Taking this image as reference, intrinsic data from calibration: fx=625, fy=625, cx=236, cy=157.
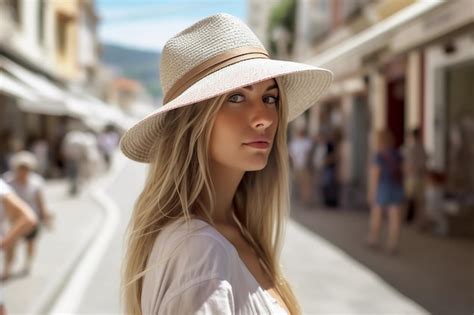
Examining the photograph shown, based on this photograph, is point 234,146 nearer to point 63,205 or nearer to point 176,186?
point 176,186

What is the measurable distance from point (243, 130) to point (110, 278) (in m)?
5.32

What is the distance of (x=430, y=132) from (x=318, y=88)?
35.9 ft

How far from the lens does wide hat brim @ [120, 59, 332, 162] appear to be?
144cm

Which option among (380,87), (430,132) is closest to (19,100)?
(380,87)

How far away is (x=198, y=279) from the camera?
127 centimetres

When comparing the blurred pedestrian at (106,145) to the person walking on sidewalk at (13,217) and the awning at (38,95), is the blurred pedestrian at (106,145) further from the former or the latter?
the person walking on sidewalk at (13,217)

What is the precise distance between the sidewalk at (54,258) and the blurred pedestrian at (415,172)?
5187 mm

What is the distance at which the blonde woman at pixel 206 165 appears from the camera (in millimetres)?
→ 1327

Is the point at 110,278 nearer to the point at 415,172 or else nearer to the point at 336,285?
the point at 336,285

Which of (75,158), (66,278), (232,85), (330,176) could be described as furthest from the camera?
(75,158)

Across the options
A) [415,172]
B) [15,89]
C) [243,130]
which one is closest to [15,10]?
[15,89]

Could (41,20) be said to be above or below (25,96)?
above

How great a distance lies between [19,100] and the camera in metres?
17.0

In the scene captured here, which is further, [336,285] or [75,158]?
[75,158]
